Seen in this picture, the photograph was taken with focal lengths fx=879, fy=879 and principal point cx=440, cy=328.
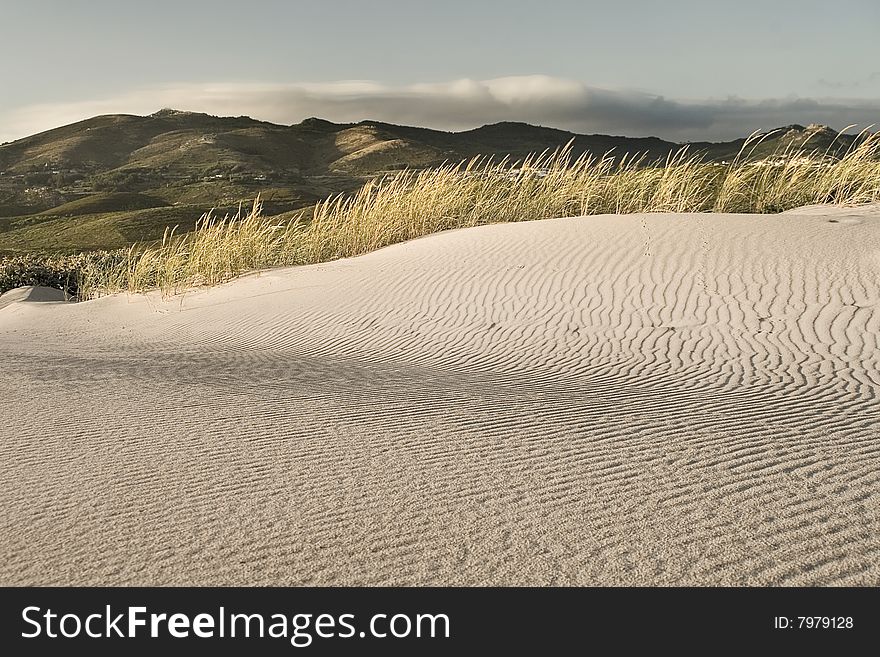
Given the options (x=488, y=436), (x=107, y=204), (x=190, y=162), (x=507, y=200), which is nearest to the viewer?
(x=488, y=436)

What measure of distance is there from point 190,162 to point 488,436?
309ft

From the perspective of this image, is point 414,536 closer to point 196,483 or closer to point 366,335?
point 196,483

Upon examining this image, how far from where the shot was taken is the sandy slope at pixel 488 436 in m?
2.57

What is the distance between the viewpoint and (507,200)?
1390 centimetres

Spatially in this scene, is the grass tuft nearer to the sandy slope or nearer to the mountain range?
the mountain range

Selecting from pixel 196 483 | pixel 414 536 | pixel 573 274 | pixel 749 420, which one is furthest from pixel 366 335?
pixel 414 536

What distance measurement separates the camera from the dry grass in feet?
42.1

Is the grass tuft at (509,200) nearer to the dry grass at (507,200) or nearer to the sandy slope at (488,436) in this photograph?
the dry grass at (507,200)

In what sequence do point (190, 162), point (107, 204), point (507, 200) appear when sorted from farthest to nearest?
point (190, 162)
point (107, 204)
point (507, 200)

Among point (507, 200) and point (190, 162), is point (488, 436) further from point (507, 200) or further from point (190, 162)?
point (190, 162)

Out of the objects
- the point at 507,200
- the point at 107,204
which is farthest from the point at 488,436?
the point at 107,204

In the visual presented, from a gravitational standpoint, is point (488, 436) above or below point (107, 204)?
below

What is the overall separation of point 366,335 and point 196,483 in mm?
5660
